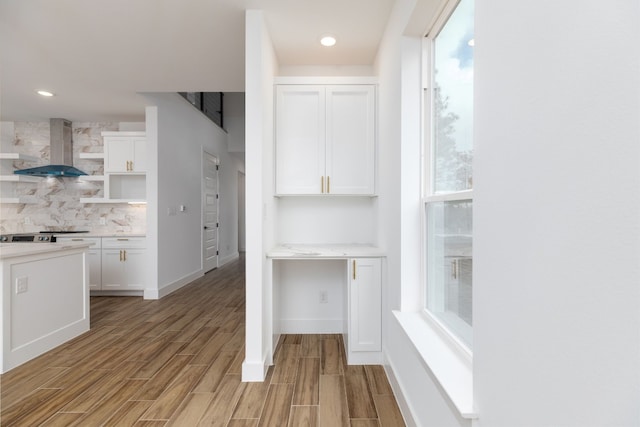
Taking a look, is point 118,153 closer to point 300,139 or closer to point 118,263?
point 118,263

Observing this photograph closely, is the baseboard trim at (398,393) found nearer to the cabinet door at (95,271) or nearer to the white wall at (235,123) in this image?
the cabinet door at (95,271)

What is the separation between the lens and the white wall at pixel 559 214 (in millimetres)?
495

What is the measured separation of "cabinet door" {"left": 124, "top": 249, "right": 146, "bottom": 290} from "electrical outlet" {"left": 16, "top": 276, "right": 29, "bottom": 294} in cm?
199

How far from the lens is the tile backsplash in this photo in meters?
5.11

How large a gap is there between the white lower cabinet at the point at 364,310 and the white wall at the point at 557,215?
1.41 metres

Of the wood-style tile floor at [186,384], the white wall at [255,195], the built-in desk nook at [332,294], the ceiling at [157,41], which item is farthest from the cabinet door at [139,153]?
the white wall at [255,195]

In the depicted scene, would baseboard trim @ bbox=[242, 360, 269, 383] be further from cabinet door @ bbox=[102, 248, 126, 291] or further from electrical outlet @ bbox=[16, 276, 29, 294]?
cabinet door @ bbox=[102, 248, 126, 291]

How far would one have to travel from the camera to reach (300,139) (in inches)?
114

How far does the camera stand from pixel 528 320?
0.74 meters

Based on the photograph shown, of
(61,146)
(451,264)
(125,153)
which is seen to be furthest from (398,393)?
(61,146)

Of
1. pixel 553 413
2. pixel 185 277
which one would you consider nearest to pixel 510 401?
pixel 553 413

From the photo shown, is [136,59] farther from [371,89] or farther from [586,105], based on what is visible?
[586,105]

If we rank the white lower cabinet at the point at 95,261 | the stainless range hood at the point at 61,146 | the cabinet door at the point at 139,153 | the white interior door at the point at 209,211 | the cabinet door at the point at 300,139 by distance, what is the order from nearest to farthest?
the cabinet door at the point at 300,139 → the white lower cabinet at the point at 95,261 → the cabinet door at the point at 139,153 → the stainless range hood at the point at 61,146 → the white interior door at the point at 209,211

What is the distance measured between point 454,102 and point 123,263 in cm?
480
